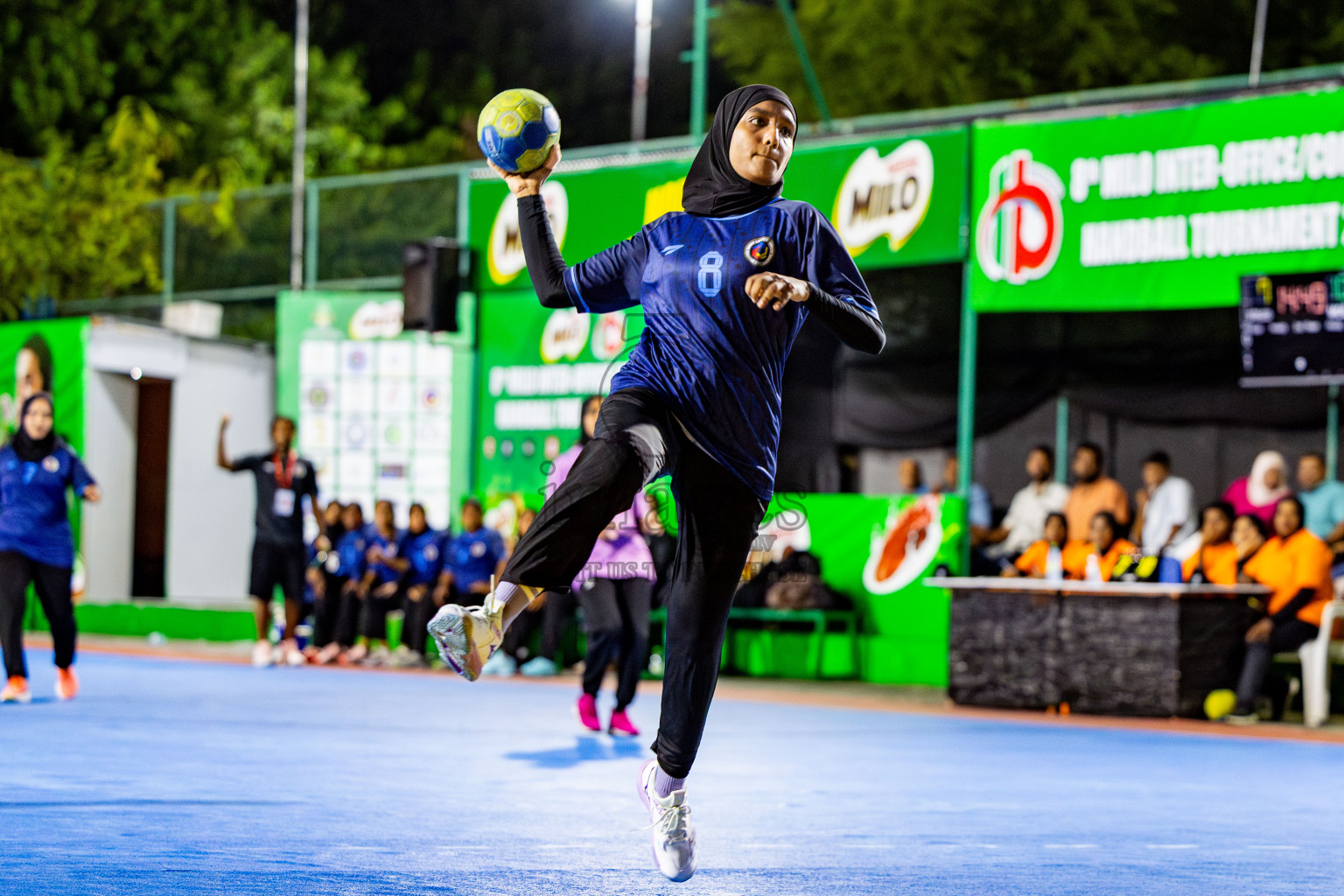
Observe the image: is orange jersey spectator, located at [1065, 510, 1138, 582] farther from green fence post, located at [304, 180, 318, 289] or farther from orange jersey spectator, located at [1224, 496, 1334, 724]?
green fence post, located at [304, 180, 318, 289]

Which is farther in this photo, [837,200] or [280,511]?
[837,200]

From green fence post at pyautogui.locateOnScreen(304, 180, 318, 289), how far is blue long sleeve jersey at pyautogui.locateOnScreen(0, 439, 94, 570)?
1207 cm

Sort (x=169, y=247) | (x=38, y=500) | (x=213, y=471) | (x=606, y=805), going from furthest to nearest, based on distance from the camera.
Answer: (x=169, y=247), (x=213, y=471), (x=38, y=500), (x=606, y=805)

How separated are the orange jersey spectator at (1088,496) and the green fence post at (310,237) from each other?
11961mm

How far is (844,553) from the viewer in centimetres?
1571

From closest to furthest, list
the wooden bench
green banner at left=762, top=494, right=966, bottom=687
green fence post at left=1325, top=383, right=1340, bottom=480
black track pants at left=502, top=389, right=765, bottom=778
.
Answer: black track pants at left=502, top=389, right=765, bottom=778 → green banner at left=762, top=494, right=966, bottom=687 → the wooden bench → green fence post at left=1325, top=383, right=1340, bottom=480

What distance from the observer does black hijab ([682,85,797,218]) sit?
5152 mm

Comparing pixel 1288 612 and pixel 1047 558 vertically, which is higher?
pixel 1047 558

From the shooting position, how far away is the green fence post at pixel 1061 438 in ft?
58.7

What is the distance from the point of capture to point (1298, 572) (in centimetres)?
1247

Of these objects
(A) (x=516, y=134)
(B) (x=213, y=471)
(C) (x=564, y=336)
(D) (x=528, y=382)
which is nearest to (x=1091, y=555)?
(C) (x=564, y=336)

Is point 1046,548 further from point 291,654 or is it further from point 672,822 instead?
point 672,822

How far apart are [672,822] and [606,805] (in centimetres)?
234

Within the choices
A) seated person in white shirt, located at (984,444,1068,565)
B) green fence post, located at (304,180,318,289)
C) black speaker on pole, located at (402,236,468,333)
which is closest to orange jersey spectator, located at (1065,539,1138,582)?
seated person in white shirt, located at (984,444,1068,565)
